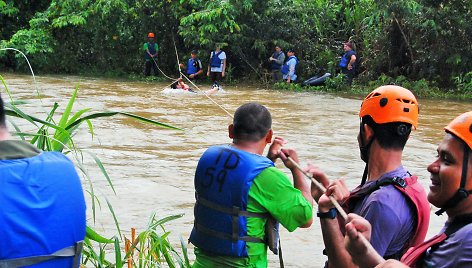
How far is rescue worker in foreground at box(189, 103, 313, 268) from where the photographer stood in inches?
137

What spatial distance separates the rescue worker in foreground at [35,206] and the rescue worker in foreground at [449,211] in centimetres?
87

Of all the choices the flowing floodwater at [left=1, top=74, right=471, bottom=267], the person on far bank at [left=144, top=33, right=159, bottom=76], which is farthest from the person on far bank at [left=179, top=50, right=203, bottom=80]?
the person on far bank at [left=144, top=33, right=159, bottom=76]

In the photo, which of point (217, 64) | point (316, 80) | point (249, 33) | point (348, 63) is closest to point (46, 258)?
point (348, 63)

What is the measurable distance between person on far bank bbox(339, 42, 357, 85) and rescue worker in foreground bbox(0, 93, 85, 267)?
21263 mm

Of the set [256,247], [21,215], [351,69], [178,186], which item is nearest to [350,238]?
[21,215]

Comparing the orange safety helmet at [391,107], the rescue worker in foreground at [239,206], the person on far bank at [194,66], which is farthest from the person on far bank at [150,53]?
the orange safety helmet at [391,107]

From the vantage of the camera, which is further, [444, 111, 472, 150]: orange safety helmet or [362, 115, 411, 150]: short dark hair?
[362, 115, 411, 150]: short dark hair

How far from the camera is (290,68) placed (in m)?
24.9

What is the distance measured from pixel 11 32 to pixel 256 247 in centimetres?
2841

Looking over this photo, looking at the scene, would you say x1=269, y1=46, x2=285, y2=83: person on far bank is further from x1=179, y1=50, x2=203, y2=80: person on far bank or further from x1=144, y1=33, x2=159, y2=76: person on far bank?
x1=144, y1=33, x2=159, y2=76: person on far bank

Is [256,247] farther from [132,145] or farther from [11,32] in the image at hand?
[11,32]

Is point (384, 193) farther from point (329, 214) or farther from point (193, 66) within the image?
point (193, 66)

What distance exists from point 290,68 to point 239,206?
2159cm

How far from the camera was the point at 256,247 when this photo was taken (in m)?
3.53
